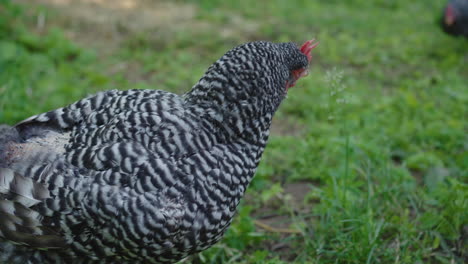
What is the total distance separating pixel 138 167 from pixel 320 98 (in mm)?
3275

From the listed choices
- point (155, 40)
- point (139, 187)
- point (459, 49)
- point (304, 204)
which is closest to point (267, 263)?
point (304, 204)

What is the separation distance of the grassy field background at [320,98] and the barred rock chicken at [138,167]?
0.69 meters

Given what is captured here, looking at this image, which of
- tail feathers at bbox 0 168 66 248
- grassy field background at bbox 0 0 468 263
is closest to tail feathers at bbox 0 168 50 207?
tail feathers at bbox 0 168 66 248

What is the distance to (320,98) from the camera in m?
5.07

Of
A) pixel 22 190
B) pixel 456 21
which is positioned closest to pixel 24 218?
pixel 22 190

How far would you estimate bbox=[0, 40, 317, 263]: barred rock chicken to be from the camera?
2.13 m

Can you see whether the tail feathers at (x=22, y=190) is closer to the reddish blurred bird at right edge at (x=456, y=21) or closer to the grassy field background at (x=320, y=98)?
the grassy field background at (x=320, y=98)

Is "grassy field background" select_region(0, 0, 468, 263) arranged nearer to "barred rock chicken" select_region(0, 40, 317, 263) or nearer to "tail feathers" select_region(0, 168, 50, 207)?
"barred rock chicken" select_region(0, 40, 317, 263)

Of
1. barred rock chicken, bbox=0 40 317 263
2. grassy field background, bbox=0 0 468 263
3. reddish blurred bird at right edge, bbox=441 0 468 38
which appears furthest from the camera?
reddish blurred bird at right edge, bbox=441 0 468 38

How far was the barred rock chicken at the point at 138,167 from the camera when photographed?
2.13 metres

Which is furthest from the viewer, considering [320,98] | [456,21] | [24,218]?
[456,21]

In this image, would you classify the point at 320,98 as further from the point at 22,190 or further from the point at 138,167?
the point at 22,190

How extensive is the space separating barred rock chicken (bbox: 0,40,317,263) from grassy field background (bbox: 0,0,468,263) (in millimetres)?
693

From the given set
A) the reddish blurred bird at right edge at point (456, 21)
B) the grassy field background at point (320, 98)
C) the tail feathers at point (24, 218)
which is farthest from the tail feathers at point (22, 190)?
the reddish blurred bird at right edge at point (456, 21)
